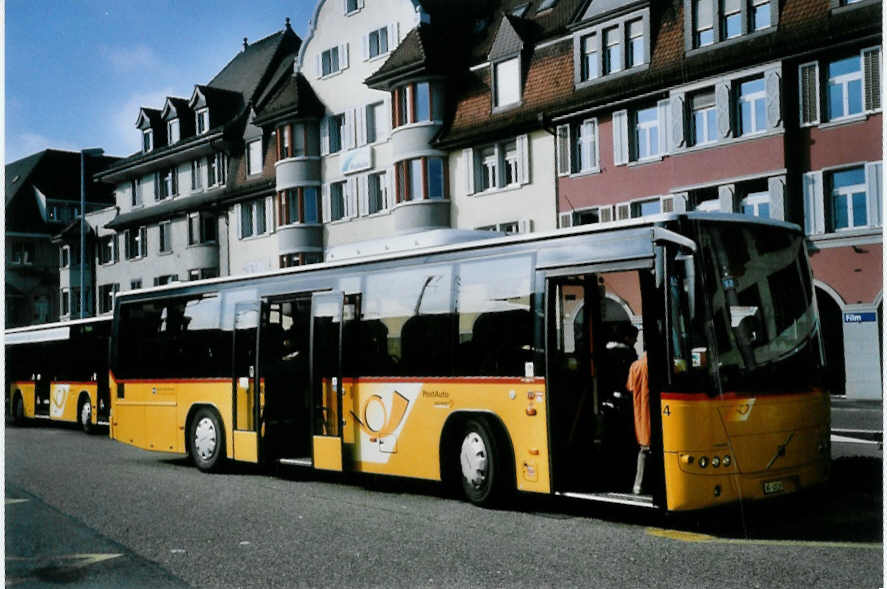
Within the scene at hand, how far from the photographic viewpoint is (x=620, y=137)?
24.9 metres

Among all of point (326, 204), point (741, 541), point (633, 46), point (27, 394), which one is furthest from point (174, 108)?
point (27, 394)

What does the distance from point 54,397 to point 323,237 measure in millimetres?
7556

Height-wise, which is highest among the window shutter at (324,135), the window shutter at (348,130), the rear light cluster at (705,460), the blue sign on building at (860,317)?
the window shutter at (348,130)

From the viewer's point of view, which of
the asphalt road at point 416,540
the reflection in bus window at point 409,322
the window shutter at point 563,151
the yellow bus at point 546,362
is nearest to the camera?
the asphalt road at point 416,540

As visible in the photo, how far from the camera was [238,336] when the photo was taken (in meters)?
13.6

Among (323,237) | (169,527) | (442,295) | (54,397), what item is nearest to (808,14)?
(442,295)

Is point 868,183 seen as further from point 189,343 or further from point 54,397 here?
point 54,397

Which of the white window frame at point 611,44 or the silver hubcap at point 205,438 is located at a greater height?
the white window frame at point 611,44

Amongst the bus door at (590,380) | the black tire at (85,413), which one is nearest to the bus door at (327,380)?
the bus door at (590,380)

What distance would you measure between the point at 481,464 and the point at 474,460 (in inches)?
4.5

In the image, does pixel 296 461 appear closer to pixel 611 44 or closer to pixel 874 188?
pixel 874 188

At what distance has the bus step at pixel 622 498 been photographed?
8297 mm

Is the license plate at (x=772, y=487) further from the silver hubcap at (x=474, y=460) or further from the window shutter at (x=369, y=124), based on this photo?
the window shutter at (x=369, y=124)

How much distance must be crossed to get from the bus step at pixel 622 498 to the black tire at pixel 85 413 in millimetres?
15652
